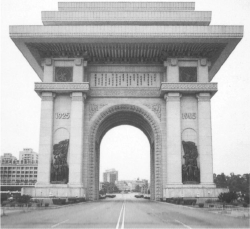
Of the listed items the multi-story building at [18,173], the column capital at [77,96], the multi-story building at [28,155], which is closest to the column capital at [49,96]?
the column capital at [77,96]

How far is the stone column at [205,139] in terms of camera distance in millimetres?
36906

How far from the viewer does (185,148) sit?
37.7 metres

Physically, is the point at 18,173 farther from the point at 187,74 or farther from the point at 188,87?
the point at 188,87

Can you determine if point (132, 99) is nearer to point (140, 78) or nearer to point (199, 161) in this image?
point (140, 78)

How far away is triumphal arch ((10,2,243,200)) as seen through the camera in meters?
36.5

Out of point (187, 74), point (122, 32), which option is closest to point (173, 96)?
point (187, 74)

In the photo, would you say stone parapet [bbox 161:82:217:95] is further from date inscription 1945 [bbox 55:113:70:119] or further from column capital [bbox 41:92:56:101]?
column capital [bbox 41:92:56:101]

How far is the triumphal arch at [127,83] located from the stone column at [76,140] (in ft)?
0.32

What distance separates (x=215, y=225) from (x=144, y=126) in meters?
30.1

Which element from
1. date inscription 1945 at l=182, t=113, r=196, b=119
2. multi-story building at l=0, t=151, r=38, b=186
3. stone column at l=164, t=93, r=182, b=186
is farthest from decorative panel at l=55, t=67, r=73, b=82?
multi-story building at l=0, t=151, r=38, b=186

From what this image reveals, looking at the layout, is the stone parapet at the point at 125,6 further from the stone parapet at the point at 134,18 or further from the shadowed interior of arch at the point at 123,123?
the shadowed interior of arch at the point at 123,123

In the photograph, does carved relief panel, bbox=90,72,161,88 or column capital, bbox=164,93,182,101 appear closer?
column capital, bbox=164,93,182,101

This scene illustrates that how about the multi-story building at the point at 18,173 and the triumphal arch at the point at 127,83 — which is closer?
the triumphal arch at the point at 127,83

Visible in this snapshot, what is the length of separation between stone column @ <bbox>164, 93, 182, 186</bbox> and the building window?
2.03m
